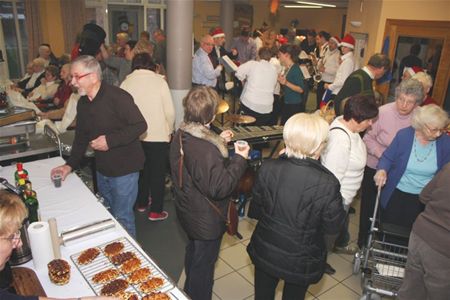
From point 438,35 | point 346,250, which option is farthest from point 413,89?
point 438,35

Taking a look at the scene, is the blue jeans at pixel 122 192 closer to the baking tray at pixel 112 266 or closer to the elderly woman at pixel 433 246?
the baking tray at pixel 112 266

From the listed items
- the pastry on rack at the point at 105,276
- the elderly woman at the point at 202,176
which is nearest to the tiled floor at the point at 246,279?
the elderly woman at the point at 202,176

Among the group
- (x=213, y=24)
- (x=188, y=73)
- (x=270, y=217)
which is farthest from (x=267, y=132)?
(x=213, y=24)

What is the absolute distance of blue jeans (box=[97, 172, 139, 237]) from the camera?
98.1 inches

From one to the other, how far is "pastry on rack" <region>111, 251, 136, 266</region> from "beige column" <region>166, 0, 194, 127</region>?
2.95 m

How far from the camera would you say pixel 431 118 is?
226cm

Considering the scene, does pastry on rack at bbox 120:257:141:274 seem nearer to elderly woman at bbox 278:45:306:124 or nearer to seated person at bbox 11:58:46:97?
elderly woman at bbox 278:45:306:124

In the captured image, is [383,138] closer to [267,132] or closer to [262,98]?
[267,132]

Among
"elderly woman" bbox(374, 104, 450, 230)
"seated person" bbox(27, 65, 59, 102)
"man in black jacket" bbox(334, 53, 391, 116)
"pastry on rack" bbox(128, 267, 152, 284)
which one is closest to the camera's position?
"pastry on rack" bbox(128, 267, 152, 284)

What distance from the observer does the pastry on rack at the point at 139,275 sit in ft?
4.97

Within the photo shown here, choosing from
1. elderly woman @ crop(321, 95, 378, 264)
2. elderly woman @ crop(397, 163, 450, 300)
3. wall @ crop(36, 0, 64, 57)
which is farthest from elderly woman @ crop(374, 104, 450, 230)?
wall @ crop(36, 0, 64, 57)

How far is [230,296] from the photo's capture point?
259 cm

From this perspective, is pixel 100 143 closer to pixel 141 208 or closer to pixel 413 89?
pixel 141 208

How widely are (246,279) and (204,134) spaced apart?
143 centimetres
